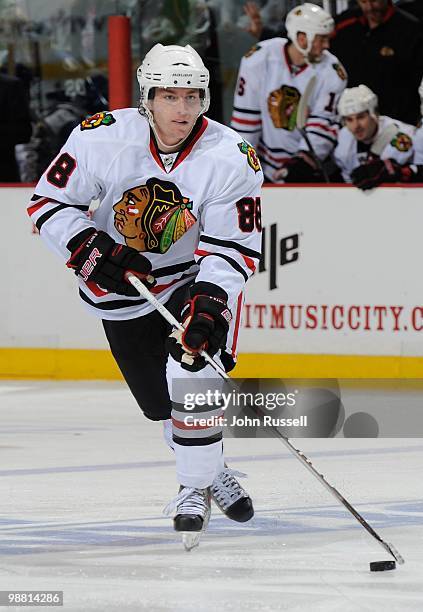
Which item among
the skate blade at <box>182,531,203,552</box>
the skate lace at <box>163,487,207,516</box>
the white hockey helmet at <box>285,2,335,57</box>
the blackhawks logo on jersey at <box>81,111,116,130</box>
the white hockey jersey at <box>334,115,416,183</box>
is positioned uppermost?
the blackhawks logo on jersey at <box>81,111,116,130</box>

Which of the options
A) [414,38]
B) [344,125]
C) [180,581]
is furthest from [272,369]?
[180,581]

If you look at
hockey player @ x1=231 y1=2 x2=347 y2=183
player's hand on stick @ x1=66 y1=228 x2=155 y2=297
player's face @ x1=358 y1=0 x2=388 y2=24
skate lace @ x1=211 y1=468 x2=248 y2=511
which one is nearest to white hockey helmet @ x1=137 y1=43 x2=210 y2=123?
player's hand on stick @ x1=66 y1=228 x2=155 y2=297

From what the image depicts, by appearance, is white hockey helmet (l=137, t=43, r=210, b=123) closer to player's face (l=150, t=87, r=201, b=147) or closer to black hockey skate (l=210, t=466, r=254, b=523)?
player's face (l=150, t=87, r=201, b=147)

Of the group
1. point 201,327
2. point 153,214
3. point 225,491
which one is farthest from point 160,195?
point 225,491

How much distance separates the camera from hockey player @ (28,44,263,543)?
3.61 m

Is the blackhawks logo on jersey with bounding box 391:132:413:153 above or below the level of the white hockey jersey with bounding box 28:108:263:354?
below

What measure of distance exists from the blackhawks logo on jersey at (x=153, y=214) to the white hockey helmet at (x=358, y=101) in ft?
10.4

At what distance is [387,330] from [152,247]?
3.00 metres

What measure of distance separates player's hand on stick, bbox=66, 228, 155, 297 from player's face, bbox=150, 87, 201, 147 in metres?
0.29

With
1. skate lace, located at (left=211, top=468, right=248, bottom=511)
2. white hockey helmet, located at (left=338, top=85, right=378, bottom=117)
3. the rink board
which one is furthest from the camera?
white hockey helmet, located at (left=338, top=85, right=378, bottom=117)

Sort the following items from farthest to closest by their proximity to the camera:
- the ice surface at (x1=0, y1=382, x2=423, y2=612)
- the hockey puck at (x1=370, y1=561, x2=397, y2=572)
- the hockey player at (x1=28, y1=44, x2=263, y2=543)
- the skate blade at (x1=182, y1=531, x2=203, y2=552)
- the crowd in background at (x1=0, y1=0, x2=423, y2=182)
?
the crowd in background at (x1=0, y1=0, x2=423, y2=182), the hockey player at (x1=28, y1=44, x2=263, y2=543), the skate blade at (x1=182, y1=531, x2=203, y2=552), the hockey puck at (x1=370, y1=561, x2=397, y2=572), the ice surface at (x1=0, y1=382, x2=423, y2=612)

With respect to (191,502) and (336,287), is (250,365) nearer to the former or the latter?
(336,287)

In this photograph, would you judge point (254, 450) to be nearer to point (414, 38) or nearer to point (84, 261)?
point (84, 261)

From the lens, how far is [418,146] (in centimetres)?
684
